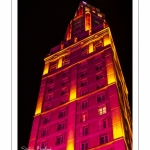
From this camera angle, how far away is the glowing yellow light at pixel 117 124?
1052cm

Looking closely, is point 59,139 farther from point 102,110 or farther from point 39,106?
point 102,110

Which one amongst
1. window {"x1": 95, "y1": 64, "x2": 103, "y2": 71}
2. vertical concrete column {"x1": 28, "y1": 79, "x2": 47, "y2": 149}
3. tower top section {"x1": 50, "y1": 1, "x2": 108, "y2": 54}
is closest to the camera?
vertical concrete column {"x1": 28, "y1": 79, "x2": 47, "y2": 149}

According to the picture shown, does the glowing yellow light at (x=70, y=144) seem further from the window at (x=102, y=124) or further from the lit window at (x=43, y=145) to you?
the window at (x=102, y=124)

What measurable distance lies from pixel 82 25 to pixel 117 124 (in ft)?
20.5

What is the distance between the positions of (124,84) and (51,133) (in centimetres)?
331

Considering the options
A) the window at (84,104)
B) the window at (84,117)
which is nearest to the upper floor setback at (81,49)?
the window at (84,104)

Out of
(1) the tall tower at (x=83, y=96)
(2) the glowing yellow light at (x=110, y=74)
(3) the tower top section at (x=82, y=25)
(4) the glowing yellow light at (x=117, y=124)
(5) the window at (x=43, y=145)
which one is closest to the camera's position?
(4) the glowing yellow light at (x=117, y=124)

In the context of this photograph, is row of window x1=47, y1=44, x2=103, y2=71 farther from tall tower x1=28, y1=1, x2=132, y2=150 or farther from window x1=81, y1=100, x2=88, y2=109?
window x1=81, y1=100, x2=88, y2=109

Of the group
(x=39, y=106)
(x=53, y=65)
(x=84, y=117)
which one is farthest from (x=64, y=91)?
(x=84, y=117)

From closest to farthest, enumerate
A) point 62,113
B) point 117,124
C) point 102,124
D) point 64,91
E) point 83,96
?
point 117,124 → point 102,124 → point 62,113 → point 83,96 → point 64,91

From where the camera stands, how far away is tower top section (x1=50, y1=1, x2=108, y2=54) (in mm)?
12320

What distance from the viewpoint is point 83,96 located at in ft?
42.0

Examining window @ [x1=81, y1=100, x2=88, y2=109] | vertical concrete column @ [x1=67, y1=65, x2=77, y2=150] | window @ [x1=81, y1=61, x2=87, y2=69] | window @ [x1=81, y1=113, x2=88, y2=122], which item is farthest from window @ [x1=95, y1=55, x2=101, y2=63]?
window @ [x1=81, y1=113, x2=88, y2=122]
